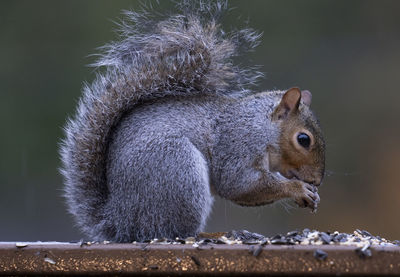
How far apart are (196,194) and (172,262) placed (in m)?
0.33

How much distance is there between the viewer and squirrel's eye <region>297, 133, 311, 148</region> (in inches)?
71.7

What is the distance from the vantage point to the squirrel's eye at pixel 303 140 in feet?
5.97

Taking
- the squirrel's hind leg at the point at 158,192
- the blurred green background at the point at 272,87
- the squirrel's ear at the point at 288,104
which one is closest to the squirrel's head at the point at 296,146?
the squirrel's ear at the point at 288,104

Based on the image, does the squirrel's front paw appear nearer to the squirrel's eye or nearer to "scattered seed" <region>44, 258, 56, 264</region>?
the squirrel's eye

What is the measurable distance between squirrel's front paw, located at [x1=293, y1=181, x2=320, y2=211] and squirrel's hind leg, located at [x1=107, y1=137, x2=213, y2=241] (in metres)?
0.28

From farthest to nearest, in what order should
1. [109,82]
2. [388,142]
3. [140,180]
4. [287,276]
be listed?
[388,142] < [109,82] < [140,180] < [287,276]

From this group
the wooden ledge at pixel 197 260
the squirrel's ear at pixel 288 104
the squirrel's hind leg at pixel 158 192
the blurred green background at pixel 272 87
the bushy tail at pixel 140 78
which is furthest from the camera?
the blurred green background at pixel 272 87

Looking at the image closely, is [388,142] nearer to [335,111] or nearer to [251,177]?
[335,111]

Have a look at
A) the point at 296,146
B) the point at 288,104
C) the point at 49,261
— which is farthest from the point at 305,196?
the point at 49,261

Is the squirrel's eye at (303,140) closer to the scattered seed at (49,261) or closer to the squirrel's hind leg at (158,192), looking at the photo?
the squirrel's hind leg at (158,192)

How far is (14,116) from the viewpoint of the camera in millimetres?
4594

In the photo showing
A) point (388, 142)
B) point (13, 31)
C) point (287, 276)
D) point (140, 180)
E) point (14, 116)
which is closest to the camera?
point (287, 276)

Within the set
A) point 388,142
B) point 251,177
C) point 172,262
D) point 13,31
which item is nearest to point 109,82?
point 251,177

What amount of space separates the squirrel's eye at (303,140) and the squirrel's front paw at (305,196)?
0.10m
